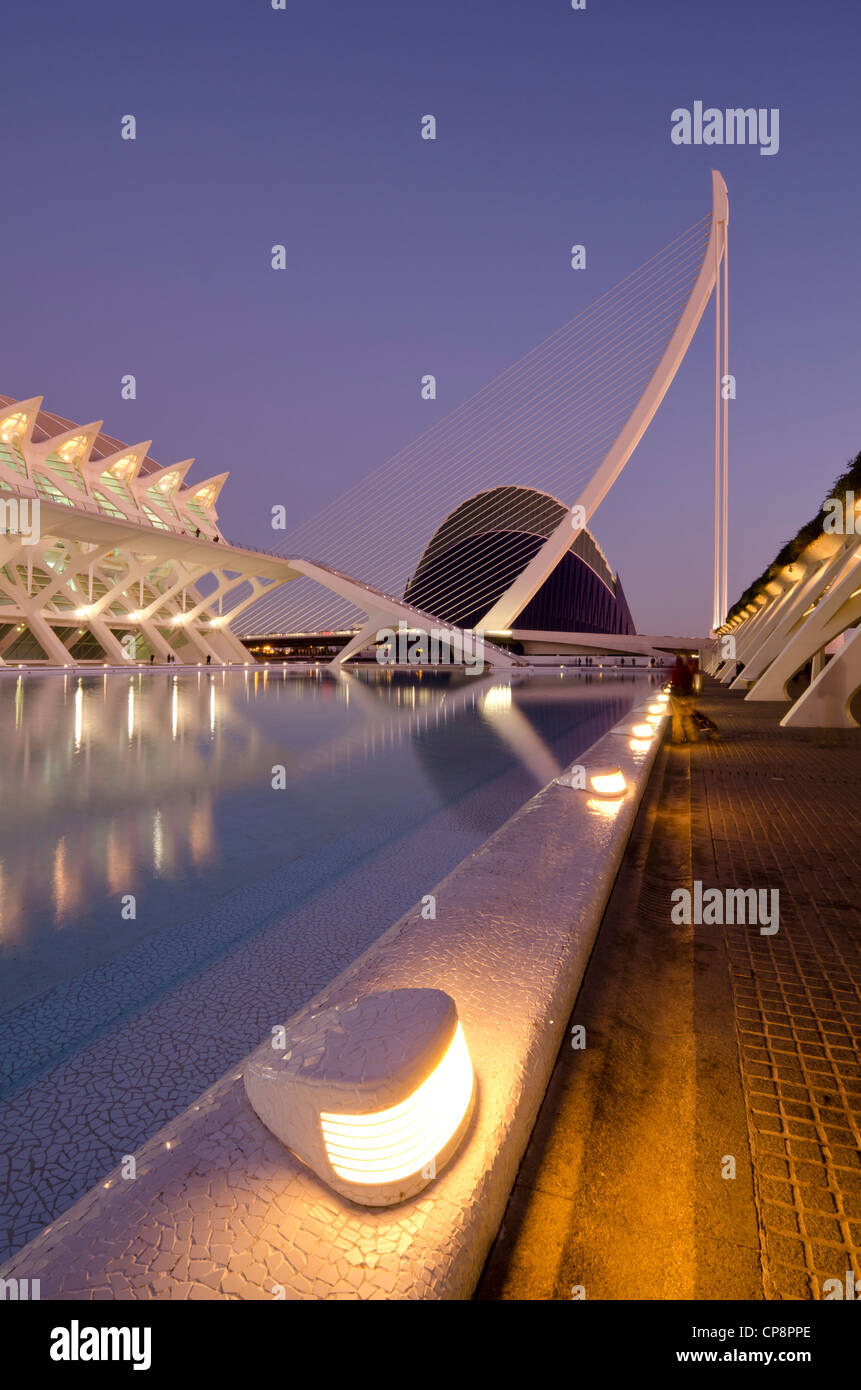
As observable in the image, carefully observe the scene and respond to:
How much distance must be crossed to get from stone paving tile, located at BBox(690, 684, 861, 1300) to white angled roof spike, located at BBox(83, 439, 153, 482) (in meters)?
42.4

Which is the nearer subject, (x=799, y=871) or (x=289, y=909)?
(x=799, y=871)

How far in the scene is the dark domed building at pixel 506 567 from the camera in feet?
176

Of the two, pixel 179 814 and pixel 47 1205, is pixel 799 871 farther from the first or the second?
pixel 179 814

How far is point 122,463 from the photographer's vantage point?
39688 mm

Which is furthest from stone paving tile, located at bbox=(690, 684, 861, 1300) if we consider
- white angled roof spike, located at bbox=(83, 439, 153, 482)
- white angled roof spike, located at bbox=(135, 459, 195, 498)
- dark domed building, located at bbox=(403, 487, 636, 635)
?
dark domed building, located at bbox=(403, 487, 636, 635)

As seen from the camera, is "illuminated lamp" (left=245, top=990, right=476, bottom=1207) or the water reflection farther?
the water reflection

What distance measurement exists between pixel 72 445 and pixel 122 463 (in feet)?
11.8

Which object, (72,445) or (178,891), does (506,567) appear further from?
(178,891)

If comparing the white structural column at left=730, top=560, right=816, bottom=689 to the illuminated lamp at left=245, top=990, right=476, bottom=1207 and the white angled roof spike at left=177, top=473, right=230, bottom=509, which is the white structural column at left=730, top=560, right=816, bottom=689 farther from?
the white angled roof spike at left=177, top=473, right=230, bottom=509

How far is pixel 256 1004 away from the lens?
2232 millimetres

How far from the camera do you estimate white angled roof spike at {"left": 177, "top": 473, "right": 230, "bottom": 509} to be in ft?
151

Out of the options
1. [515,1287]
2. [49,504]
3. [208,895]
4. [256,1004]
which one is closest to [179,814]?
[208,895]

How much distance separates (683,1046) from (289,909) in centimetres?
201

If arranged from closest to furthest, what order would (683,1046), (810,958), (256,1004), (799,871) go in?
(683,1046) → (810,958) → (256,1004) → (799,871)
